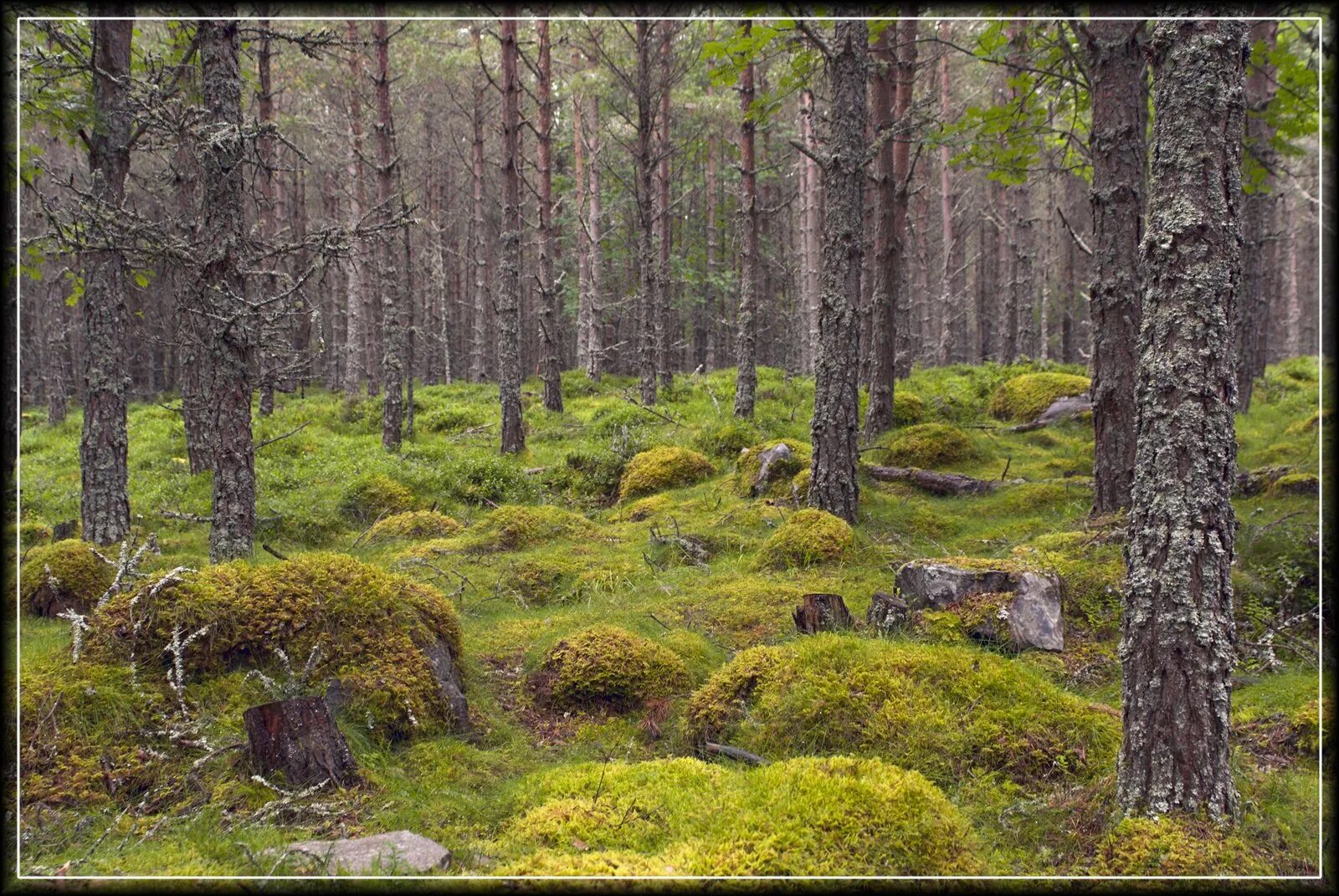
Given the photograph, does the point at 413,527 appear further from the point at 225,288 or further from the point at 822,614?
the point at 822,614

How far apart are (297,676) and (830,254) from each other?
6613mm

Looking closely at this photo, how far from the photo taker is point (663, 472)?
11258mm

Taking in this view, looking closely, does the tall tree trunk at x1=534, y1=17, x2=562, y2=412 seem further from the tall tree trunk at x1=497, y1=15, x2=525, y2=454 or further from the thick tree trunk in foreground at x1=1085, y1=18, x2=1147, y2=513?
the thick tree trunk in foreground at x1=1085, y1=18, x2=1147, y2=513

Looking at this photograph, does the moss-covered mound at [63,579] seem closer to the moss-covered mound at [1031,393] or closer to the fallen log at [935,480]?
the fallen log at [935,480]

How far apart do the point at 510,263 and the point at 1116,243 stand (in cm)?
1007

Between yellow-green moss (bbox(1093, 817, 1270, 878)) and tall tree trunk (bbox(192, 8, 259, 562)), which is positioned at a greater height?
tall tree trunk (bbox(192, 8, 259, 562))

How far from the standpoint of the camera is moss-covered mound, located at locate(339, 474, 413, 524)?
1048 centimetres

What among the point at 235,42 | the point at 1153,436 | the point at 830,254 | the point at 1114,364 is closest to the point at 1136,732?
the point at 1153,436

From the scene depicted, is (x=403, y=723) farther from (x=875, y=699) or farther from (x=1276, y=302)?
(x=1276, y=302)

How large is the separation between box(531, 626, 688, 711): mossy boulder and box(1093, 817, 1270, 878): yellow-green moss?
2.91 m

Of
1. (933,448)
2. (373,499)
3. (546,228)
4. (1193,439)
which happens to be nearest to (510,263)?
(546,228)

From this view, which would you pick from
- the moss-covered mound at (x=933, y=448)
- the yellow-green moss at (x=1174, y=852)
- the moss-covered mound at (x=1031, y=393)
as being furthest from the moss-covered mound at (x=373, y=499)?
the moss-covered mound at (x=1031, y=393)

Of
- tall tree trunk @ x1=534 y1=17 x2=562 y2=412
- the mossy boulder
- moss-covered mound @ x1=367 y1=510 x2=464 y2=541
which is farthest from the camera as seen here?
tall tree trunk @ x1=534 y1=17 x2=562 y2=412

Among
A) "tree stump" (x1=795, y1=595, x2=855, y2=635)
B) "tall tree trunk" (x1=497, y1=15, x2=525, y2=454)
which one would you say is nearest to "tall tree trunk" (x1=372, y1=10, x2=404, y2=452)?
"tall tree trunk" (x1=497, y1=15, x2=525, y2=454)
